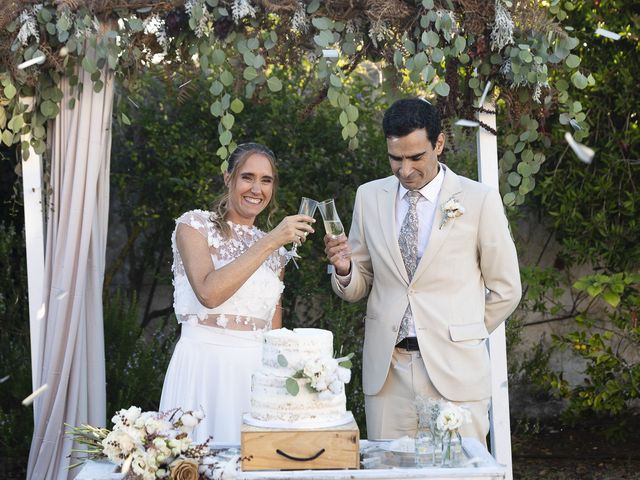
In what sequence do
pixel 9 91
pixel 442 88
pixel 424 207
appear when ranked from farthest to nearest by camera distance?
pixel 9 91
pixel 442 88
pixel 424 207

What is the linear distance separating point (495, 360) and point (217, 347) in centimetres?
136

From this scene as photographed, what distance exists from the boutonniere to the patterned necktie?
126 millimetres

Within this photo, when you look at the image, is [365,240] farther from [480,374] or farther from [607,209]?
[607,209]

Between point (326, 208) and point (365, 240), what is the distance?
1.93ft

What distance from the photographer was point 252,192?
382cm

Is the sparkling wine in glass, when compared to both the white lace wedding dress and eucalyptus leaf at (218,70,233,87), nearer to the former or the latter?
the white lace wedding dress

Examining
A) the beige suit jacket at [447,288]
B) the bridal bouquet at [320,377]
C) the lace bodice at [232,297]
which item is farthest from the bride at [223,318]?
the bridal bouquet at [320,377]

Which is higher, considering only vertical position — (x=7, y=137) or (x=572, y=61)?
(x=572, y=61)

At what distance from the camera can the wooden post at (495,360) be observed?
13.9 ft

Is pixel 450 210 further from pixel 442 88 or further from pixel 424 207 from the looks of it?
pixel 442 88

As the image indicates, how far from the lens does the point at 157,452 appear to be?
2.70m

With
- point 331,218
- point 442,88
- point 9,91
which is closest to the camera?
point 331,218

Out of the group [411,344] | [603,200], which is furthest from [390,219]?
[603,200]

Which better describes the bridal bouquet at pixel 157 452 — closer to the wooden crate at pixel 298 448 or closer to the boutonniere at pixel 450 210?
the wooden crate at pixel 298 448
